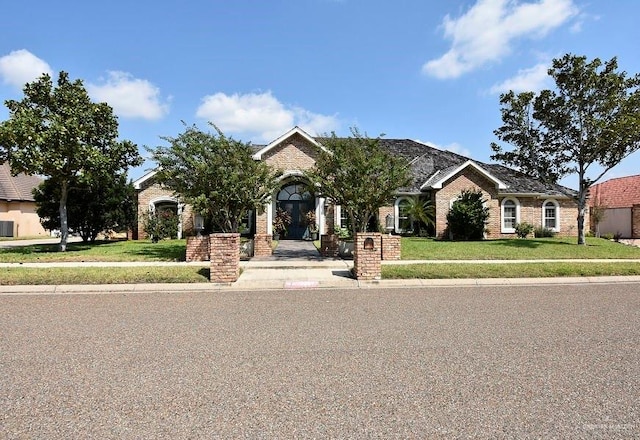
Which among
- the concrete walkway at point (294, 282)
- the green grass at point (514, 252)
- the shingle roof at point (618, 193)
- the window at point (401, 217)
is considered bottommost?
the concrete walkway at point (294, 282)

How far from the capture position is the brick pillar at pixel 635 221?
29.1m

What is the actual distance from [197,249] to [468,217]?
46.5 ft

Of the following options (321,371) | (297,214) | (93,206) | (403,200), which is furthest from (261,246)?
(321,371)

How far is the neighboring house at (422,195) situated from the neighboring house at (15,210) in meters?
18.7

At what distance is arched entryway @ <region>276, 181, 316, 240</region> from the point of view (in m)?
24.7

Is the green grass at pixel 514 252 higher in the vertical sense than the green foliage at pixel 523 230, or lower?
lower

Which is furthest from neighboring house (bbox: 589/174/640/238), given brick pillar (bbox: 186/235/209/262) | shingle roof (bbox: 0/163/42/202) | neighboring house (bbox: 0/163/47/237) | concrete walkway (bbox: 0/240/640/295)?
shingle roof (bbox: 0/163/42/202)

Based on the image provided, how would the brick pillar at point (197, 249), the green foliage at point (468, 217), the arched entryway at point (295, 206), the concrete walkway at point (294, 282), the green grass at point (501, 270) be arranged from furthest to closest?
1. the arched entryway at point (295, 206)
2. the green foliage at point (468, 217)
3. the brick pillar at point (197, 249)
4. the green grass at point (501, 270)
5. the concrete walkway at point (294, 282)

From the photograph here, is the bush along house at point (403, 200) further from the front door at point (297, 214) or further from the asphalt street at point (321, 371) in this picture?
the asphalt street at point (321, 371)

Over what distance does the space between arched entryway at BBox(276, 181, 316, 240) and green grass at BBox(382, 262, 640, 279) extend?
41.9 ft

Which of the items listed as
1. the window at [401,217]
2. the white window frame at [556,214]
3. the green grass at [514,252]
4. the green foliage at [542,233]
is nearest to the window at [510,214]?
the green foliage at [542,233]

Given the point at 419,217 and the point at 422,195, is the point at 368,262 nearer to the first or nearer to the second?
the point at 419,217

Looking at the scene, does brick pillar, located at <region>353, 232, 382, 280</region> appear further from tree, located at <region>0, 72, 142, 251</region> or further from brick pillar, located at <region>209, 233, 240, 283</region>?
tree, located at <region>0, 72, 142, 251</region>

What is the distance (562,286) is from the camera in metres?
10.5
